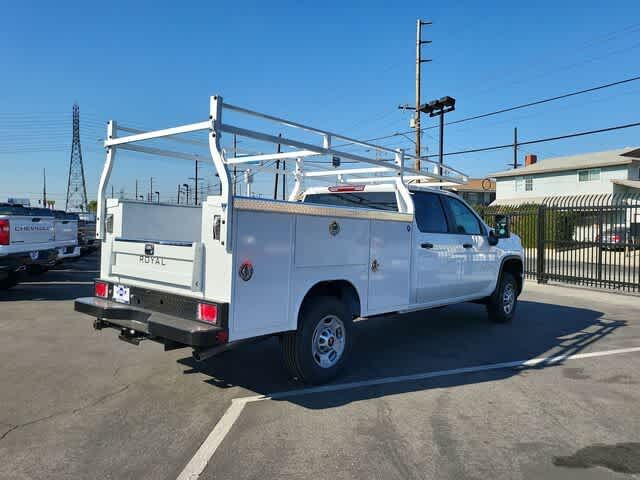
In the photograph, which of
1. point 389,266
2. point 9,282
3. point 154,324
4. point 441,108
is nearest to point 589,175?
point 441,108

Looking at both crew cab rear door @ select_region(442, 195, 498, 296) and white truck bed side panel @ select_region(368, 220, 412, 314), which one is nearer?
white truck bed side panel @ select_region(368, 220, 412, 314)

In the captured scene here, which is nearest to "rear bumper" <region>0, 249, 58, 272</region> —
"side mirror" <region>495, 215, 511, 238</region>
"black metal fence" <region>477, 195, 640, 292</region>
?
"side mirror" <region>495, 215, 511, 238</region>

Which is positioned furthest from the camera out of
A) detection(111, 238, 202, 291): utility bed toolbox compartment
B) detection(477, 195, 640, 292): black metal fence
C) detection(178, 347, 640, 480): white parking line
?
detection(477, 195, 640, 292): black metal fence

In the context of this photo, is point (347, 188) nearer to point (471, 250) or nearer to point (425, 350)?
point (471, 250)

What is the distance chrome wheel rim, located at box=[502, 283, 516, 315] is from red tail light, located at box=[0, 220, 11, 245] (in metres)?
8.81

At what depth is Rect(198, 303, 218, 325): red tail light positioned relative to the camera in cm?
414

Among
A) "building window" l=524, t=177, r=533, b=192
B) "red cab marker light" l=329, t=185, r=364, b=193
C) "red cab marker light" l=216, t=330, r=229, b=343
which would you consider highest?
"building window" l=524, t=177, r=533, b=192

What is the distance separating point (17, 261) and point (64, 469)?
294 inches

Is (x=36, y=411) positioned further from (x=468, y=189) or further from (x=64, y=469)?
(x=468, y=189)

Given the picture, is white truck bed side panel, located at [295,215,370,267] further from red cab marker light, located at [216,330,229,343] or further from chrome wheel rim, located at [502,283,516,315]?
chrome wheel rim, located at [502,283,516,315]

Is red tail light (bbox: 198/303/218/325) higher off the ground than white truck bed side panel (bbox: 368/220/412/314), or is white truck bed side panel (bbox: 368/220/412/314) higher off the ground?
white truck bed side panel (bbox: 368/220/412/314)

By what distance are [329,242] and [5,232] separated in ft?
24.0

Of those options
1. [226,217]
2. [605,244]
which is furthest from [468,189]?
[226,217]

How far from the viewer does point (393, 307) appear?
5.92m
